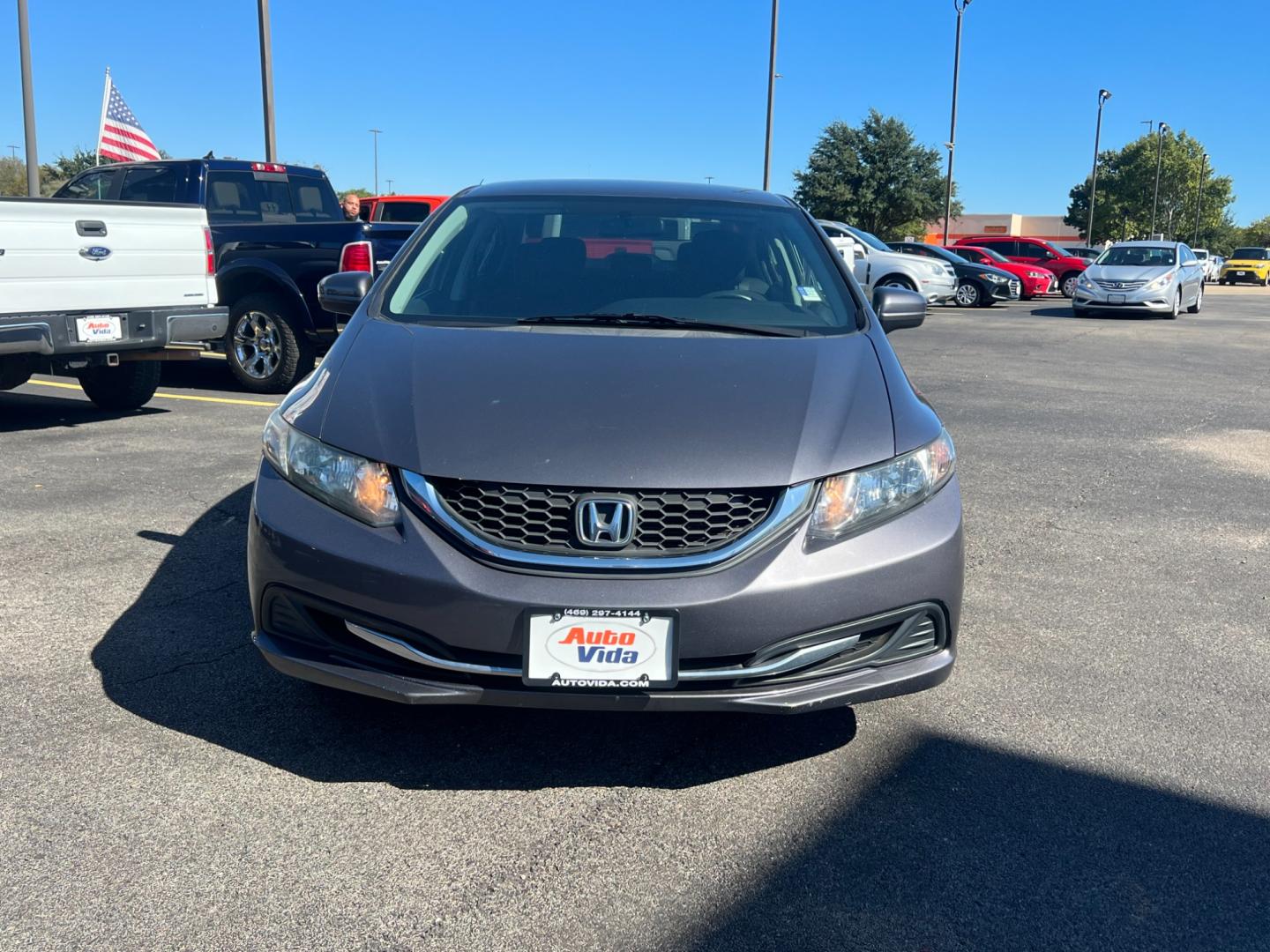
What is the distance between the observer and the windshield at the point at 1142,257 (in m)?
22.9

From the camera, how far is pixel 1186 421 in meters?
9.05

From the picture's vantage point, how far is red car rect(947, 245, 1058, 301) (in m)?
28.7

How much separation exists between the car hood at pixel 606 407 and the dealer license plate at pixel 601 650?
0.31 meters

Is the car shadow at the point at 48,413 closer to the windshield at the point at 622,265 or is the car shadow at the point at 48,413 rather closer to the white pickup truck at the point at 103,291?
the white pickup truck at the point at 103,291

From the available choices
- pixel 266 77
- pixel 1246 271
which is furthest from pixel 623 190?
pixel 1246 271

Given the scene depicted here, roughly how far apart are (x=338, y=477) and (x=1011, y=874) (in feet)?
6.01

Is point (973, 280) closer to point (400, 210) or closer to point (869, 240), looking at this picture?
point (869, 240)

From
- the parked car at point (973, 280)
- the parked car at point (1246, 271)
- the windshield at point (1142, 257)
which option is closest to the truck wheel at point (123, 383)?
the parked car at point (973, 280)

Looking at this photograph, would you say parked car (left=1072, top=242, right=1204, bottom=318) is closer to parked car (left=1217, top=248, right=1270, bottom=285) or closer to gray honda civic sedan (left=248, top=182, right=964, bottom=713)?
gray honda civic sedan (left=248, top=182, right=964, bottom=713)

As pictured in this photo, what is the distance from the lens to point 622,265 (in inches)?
157

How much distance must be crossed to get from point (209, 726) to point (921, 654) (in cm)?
196

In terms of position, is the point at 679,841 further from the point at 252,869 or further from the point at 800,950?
the point at 252,869

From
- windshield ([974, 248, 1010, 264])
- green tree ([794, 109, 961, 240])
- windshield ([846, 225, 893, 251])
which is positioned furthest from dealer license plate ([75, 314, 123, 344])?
green tree ([794, 109, 961, 240])

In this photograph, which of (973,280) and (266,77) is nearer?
(266,77)
